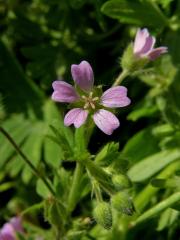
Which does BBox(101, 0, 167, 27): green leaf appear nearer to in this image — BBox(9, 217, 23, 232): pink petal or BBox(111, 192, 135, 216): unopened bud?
BBox(111, 192, 135, 216): unopened bud

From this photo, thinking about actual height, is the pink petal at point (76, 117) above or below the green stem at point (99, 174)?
above

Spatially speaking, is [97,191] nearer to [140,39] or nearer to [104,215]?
[104,215]

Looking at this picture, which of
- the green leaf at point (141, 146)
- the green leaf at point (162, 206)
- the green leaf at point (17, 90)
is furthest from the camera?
the green leaf at point (17, 90)

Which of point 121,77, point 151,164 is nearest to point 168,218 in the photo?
point 151,164

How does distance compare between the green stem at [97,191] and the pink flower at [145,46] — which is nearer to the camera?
the green stem at [97,191]

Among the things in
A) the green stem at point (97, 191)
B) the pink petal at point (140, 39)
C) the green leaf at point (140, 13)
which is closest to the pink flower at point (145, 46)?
the pink petal at point (140, 39)

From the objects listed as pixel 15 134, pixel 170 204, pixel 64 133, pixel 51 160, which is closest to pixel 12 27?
pixel 15 134

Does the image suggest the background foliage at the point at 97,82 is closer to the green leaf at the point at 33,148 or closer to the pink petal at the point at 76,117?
the green leaf at the point at 33,148

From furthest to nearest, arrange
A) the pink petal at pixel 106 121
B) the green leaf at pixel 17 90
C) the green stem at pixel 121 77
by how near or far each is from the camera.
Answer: the green leaf at pixel 17 90 → the green stem at pixel 121 77 → the pink petal at pixel 106 121
